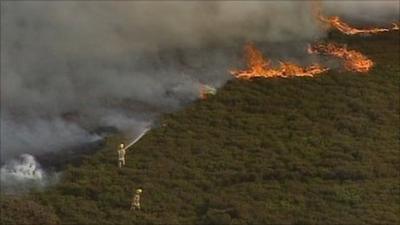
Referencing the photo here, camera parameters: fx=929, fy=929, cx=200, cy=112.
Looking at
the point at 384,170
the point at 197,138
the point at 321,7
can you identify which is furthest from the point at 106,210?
the point at 321,7

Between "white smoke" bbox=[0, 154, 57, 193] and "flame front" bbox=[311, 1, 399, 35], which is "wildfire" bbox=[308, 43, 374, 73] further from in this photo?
"white smoke" bbox=[0, 154, 57, 193]

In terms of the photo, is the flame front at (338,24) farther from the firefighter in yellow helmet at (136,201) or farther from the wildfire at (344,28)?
the firefighter in yellow helmet at (136,201)

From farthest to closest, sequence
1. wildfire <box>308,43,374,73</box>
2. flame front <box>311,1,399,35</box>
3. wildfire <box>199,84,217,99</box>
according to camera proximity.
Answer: flame front <box>311,1,399,35</box> → wildfire <box>308,43,374,73</box> → wildfire <box>199,84,217,99</box>

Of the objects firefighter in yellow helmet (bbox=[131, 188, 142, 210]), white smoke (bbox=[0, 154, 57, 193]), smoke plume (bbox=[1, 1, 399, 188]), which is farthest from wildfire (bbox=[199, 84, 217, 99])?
white smoke (bbox=[0, 154, 57, 193])

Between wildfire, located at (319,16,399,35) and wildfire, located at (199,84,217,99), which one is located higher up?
wildfire, located at (319,16,399,35)

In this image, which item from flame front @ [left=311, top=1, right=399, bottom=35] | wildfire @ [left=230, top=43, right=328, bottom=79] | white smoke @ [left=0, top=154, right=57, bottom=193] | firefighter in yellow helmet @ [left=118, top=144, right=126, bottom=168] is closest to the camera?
white smoke @ [left=0, top=154, right=57, bottom=193]

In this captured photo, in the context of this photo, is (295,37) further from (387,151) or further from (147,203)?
(147,203)
